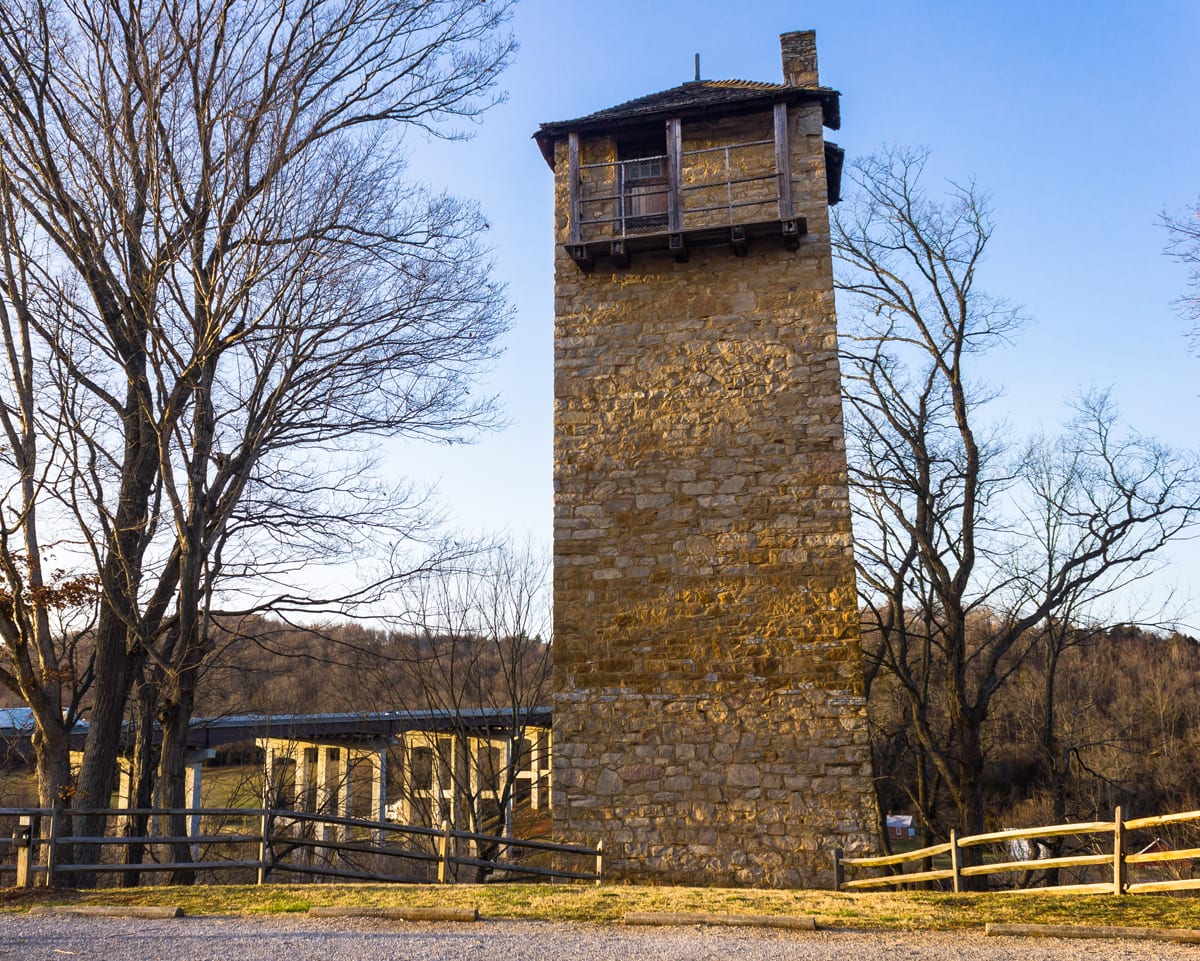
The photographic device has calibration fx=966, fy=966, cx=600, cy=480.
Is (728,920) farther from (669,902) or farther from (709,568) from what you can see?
(709,568)

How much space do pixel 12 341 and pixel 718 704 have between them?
830 cm

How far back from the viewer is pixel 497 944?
596 centimetres

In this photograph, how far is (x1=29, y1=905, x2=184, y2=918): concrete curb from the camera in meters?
7.16

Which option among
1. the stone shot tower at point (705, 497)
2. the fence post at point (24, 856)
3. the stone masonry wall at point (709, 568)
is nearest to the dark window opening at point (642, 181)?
the stone shot tower at point (705, 497)

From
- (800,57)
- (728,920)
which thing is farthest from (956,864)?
(800,57)

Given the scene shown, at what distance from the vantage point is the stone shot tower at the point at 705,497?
938 cm

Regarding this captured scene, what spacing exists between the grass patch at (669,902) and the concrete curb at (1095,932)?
0.59ft

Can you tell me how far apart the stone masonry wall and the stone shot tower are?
0.07ft

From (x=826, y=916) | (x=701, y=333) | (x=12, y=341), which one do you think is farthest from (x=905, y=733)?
(x=12, y=341)

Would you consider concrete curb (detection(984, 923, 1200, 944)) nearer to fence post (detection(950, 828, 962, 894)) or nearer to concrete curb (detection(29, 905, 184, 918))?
fence post (detection(950, 828, 962, 894))

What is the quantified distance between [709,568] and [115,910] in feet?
19.6

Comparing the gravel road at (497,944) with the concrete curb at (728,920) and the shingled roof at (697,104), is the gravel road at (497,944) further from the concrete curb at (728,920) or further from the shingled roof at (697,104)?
the shingled roof at (697,104)

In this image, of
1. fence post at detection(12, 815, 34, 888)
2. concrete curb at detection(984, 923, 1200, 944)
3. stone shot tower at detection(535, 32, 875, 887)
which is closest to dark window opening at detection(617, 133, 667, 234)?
stone shot tower at detection(535, 32, 875, 887)

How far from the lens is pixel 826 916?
22.4 ft
